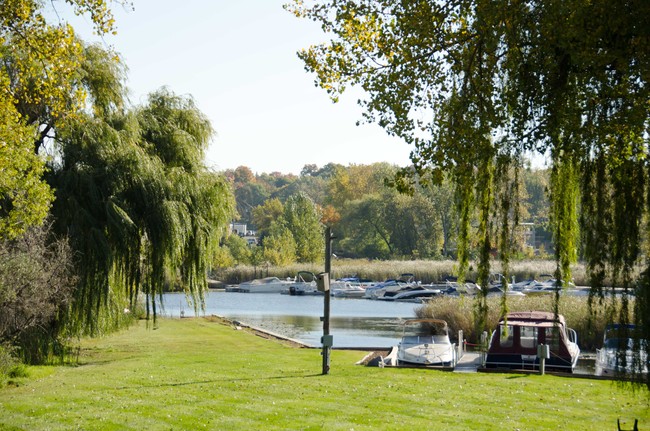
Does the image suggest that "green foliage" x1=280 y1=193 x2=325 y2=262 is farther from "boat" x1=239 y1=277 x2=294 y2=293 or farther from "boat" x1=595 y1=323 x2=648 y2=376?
"boat" x1=595 y1=323 x2=648 y2=376

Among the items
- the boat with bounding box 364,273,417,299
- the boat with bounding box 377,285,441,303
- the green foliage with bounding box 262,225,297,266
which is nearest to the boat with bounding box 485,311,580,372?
the boat with bounding box 377,285,441,303

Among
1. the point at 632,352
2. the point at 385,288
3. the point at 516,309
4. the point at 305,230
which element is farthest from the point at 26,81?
the point at 305,230

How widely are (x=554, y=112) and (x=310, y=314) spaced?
4969 centimetres

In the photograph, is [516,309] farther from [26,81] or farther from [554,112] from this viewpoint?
[554,112]

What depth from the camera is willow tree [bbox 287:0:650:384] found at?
7.57 meters

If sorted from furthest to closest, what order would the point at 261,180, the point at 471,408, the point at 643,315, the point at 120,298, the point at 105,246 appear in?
1. the point at 261,180
2. the point at 120,298
3. the point at 105,246
4. the point at 471,408
5. the point at 643,315

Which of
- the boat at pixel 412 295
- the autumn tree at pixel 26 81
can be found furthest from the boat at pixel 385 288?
the autumn tree at pixel 26 81

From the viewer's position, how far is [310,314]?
56969 mm

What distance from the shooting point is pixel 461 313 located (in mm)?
36094

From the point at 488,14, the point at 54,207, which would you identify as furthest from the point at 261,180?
the point at 488,14

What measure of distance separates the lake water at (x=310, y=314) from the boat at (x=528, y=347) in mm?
8489

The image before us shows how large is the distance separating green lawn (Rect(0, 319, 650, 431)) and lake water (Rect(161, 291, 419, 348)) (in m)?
5.18

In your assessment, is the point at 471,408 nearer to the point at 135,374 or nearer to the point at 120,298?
the point at 135,374

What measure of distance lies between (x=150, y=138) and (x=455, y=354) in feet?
39.5
